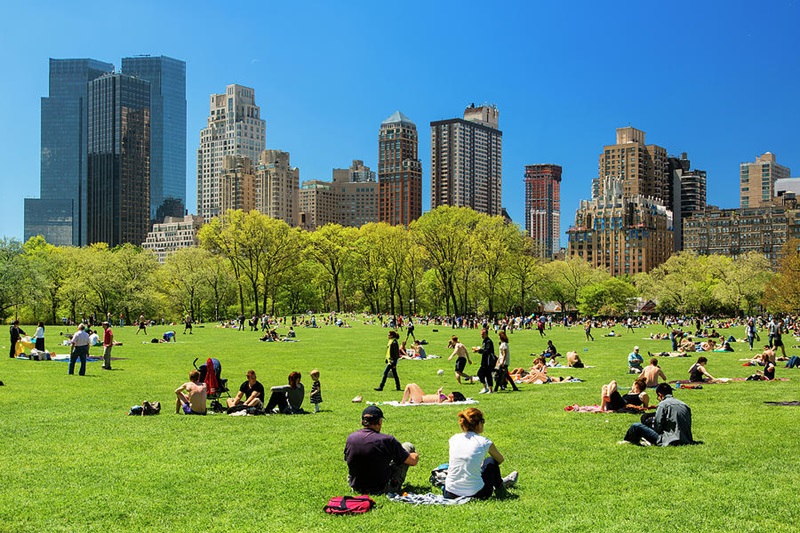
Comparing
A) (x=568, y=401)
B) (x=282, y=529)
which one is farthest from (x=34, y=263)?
(x=282, y=529)

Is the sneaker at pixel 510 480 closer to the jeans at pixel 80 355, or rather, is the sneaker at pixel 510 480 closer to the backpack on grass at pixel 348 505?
the backpack on grass at pixel 348 505

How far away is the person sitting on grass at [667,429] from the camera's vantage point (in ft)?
44.3

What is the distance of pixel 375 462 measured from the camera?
35.1 feet

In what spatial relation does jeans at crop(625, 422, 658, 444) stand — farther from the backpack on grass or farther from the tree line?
the tree line

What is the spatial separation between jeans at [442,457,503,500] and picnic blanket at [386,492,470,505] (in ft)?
0.31

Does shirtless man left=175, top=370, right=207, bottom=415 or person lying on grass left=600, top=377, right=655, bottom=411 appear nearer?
person lying on grass left=600, top=377, right=655, bottom=411

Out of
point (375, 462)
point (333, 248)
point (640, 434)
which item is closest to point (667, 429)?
point (640, 434)

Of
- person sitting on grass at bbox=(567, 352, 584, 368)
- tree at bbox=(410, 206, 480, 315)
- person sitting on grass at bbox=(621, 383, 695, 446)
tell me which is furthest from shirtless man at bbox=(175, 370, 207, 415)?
tree at bbox=(410, 206, 480, 315)

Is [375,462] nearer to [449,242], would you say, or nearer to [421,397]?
[421,397]

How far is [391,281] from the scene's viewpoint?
99.9m

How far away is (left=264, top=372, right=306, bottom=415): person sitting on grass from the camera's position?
1841cm

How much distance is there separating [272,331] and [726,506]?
42.0 metres

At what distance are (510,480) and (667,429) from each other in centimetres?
447

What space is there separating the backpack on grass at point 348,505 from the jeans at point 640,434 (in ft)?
20.1
